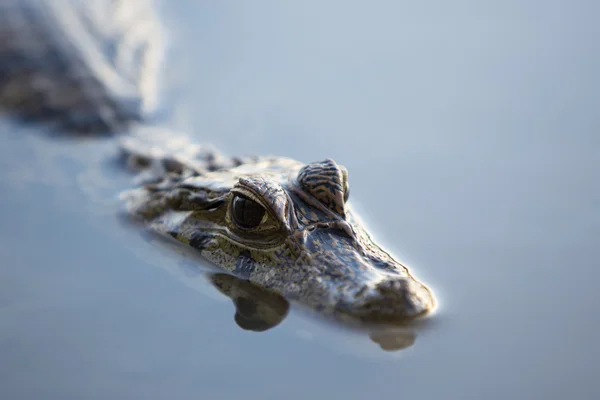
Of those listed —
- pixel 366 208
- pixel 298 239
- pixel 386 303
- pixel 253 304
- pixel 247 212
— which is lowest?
pixel 386 303

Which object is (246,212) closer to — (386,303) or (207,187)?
(207,187)

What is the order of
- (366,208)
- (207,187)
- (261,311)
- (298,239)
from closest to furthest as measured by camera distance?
(261,311)
(298,239)
(207,187)
(366,208)

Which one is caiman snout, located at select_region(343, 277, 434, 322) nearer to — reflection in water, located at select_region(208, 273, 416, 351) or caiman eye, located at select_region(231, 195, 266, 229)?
reflection in water, located at select_region(208, 273, 416, 351)

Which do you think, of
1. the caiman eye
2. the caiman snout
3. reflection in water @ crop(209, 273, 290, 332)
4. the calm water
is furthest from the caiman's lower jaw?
the caiman eye

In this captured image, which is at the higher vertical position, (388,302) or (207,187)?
(207,187)

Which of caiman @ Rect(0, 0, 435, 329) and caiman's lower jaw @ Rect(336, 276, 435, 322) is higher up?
caiman @ Rect(0, 0, 435, 329)

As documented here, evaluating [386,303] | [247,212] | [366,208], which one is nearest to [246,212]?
[247,212]

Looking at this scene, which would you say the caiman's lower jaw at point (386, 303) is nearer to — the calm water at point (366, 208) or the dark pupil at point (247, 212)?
the calm water at point (366, 208)

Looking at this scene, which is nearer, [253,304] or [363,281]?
[363,281]

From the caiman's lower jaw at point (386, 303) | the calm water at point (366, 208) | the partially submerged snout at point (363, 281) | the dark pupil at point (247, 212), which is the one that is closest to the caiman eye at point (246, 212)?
the dark pupil at point (247, 212)
